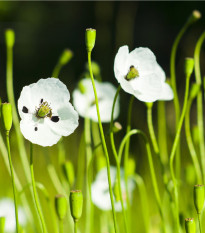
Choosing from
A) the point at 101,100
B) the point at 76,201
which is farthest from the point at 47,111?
the point at 101,100

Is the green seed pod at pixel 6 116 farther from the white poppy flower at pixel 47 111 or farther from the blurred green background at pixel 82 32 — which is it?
the blurred green background at pixel 82 32

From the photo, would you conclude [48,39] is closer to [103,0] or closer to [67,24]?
[67,24]

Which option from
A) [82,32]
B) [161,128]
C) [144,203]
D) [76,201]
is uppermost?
[82,32]

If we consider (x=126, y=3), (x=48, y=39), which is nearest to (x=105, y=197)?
(x=126, y=3)

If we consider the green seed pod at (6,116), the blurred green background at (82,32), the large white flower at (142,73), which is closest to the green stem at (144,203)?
the large white flower at (142,73)

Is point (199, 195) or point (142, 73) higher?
point (142, 73)

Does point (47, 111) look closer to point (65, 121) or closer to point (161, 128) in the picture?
point (65, 121)

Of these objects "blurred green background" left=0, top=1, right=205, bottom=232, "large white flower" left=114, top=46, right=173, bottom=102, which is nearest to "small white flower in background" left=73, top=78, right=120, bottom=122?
"large white flower" left=114, top=46, right=173, bottom=102
